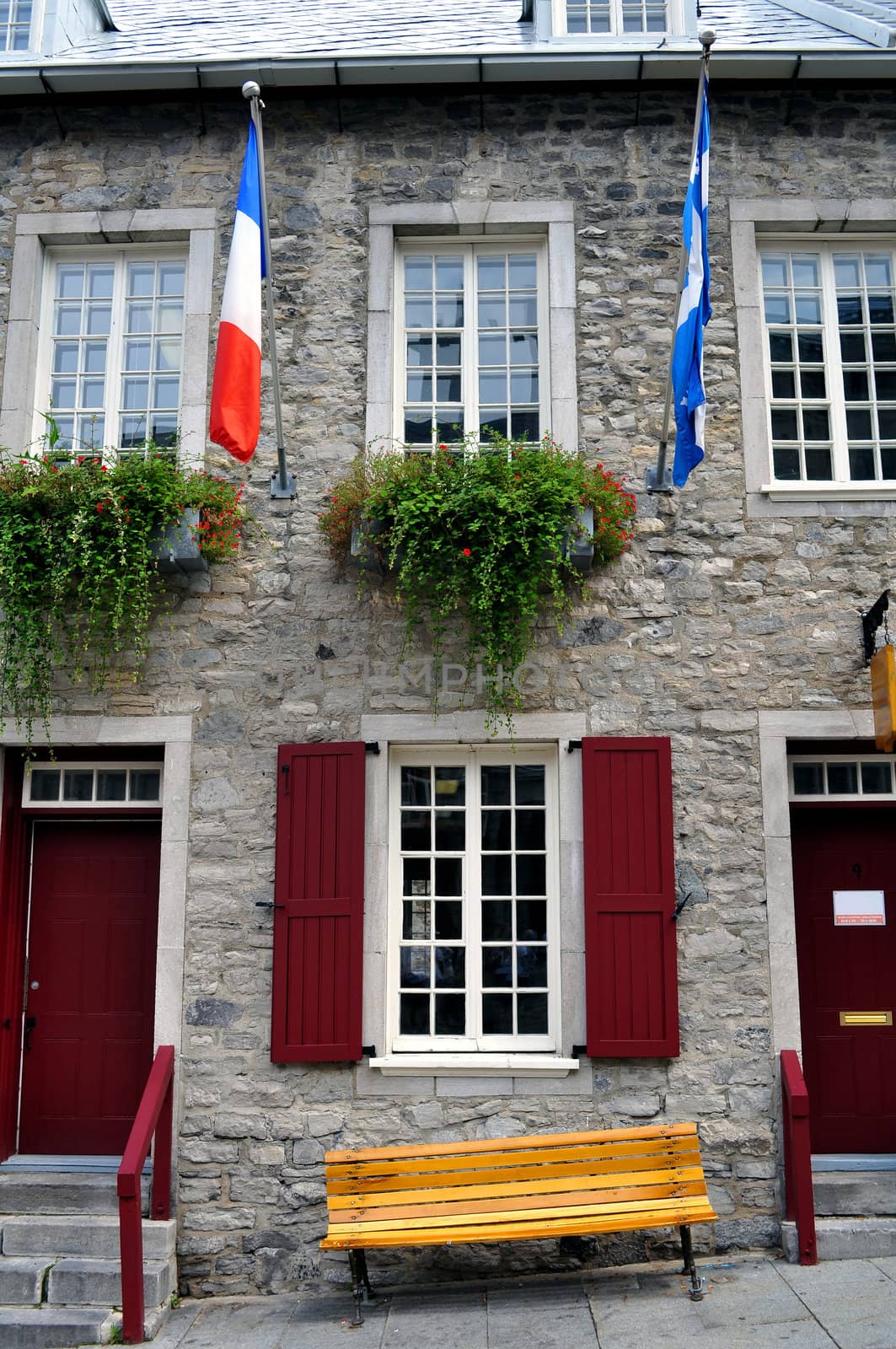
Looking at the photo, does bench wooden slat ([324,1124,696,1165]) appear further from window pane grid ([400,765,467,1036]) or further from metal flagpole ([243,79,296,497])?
metal flagpole ([243,79,296,497])

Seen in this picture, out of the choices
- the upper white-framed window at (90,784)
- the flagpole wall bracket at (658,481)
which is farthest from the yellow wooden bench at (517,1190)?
the flagpole wall bracket at (658,481)

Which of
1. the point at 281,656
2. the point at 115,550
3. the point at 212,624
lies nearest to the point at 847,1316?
the point at 281,656

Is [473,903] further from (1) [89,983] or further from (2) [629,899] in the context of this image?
(1) [89,983]

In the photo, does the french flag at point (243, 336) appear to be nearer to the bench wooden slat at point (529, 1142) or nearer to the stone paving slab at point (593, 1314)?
the bench wooden slat at point (529, 1142)

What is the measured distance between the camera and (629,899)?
6.14 meters

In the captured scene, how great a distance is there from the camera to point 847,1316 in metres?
5.04

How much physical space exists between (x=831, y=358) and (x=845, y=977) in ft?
11.7

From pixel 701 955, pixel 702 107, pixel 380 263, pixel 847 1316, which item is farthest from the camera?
pixel 380 263

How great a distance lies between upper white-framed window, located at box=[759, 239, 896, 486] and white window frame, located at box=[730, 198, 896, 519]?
60 mm

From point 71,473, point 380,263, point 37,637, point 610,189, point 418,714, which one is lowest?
point 418,714

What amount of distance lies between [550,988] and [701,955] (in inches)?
32.4

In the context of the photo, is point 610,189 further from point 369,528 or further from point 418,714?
point 418,714

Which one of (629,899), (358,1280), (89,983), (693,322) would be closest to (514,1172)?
(358,1280)

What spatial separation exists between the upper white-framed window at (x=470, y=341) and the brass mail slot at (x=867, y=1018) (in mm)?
3728
